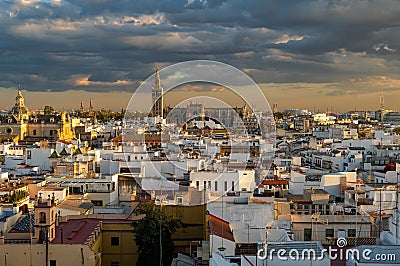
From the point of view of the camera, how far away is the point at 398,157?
20.9 metres

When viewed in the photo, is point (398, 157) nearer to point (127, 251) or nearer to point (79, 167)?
point (79, 167)

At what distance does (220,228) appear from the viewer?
28.5 feet

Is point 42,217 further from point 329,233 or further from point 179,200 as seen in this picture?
point 329,233

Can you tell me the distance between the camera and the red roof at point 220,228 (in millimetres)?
8107

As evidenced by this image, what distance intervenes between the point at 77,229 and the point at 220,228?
2392mm

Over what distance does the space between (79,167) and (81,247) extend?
9.67m

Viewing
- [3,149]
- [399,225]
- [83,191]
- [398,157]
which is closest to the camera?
[399,225]

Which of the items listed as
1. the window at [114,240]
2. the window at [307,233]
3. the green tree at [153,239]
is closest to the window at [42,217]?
the green tree at [153,239]

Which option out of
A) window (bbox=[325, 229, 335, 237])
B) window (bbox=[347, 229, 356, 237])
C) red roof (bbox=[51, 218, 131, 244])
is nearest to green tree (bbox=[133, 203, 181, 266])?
red roof (bbox=[51, 218, 131, 244])

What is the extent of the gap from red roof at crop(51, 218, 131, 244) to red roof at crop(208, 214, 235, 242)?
189cm

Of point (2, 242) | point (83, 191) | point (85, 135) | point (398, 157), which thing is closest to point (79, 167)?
point (83, 191)

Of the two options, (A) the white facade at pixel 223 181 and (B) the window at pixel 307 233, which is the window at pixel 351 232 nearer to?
(B) the window at pixel 307 233

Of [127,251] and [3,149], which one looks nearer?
[127,251]

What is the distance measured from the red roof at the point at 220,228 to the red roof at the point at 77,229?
1890 mm
